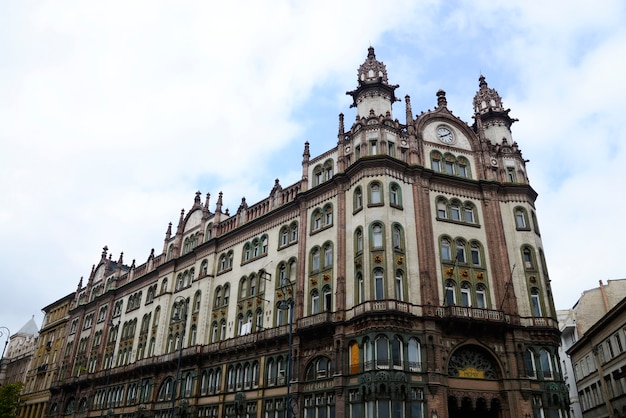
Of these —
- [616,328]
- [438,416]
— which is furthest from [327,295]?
[616,328]

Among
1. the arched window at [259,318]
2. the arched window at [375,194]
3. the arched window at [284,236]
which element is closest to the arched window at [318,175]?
the arched window at [284,236]

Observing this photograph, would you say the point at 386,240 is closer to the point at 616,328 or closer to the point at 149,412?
the point at 616,328

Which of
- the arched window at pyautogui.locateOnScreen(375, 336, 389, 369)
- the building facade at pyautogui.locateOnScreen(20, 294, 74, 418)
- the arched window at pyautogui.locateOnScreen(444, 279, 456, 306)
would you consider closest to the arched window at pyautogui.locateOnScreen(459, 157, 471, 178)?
the arched window at pyautogui.locateOnScreen(444, 279, 456, 306)

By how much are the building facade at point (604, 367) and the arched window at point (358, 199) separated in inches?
927

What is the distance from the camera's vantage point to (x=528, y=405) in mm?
38594

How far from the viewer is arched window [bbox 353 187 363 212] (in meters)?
44.8

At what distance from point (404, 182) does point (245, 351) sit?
22000 millimetres

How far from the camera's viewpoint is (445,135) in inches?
2013

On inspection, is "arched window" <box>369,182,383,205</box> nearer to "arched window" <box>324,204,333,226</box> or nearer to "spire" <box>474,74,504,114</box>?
"arched window" <box>324,204,333,226</box>

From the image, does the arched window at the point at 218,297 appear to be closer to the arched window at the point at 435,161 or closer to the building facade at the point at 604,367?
the arched window at the point at 435,161

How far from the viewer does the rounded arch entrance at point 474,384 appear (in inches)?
1539

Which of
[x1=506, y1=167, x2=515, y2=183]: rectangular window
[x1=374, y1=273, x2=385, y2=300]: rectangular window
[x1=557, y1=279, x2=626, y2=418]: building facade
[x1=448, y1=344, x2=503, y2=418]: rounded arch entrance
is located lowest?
[x1=448, y1=344, x2=503, y2=418]: rounded arch entrance

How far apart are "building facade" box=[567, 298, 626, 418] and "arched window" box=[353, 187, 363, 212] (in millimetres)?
23557

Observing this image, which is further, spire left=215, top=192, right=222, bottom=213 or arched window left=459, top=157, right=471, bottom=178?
spire left=215, top=192, right=222, bottom=213
